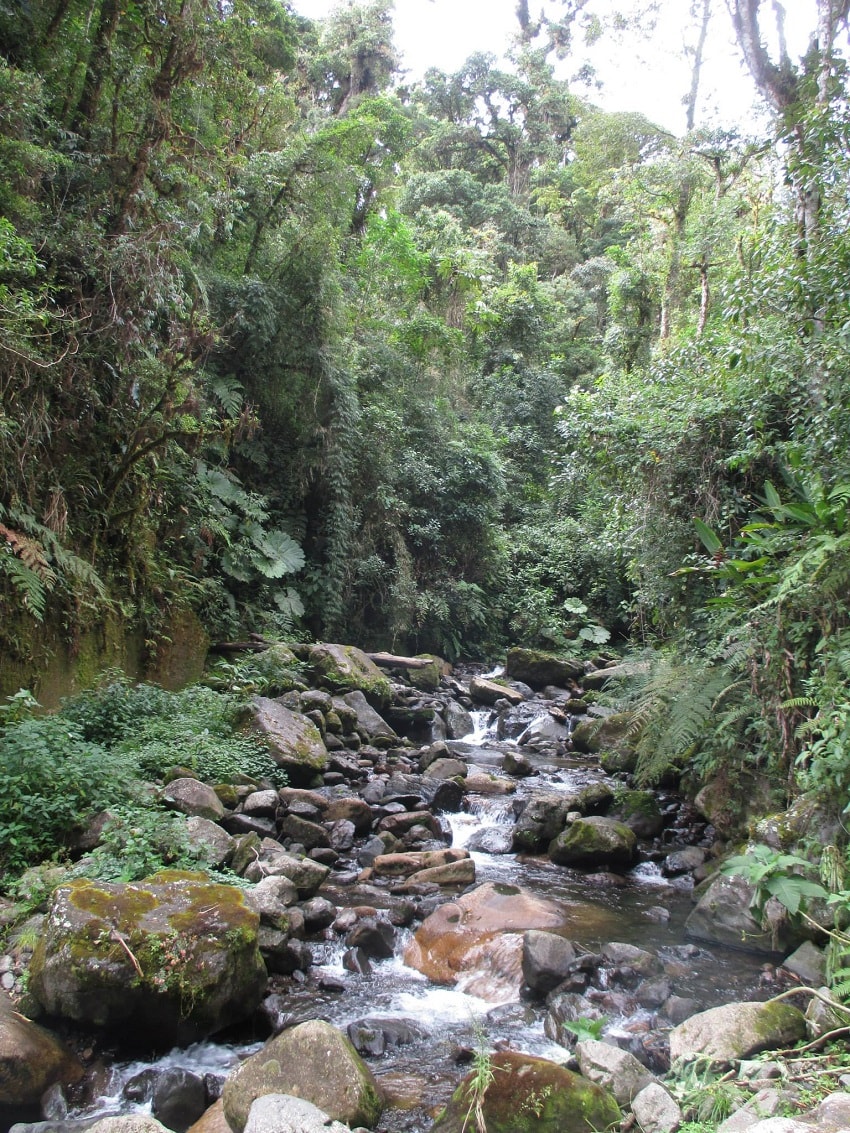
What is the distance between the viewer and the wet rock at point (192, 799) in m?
5.50

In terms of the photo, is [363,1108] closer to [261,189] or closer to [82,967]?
[82,967]

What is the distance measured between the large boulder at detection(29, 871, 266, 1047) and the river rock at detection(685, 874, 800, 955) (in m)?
3.23

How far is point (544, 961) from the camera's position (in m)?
4.55

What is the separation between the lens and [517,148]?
30984 mm

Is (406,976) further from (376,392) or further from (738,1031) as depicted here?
(376,392)

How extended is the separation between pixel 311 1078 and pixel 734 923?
3305 millimetres

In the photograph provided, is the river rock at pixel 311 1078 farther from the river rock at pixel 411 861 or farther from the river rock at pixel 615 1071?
the river rock at pixel 411 861

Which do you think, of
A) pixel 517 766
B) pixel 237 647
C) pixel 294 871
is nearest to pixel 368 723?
pixel 517 766

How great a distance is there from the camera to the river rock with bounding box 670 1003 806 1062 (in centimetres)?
338

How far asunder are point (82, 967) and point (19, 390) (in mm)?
5181

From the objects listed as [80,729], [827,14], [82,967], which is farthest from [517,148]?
[82,967]

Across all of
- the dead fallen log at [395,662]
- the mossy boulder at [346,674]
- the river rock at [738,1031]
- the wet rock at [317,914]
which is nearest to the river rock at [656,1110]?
the river rock at [738,1031]

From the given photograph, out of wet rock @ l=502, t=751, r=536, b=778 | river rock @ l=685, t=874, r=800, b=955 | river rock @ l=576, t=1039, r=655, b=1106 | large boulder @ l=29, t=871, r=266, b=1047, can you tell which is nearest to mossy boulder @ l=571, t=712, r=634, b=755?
wet rock @ l=502, t=751, r=536, b=778

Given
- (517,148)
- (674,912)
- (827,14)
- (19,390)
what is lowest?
(674,912)
